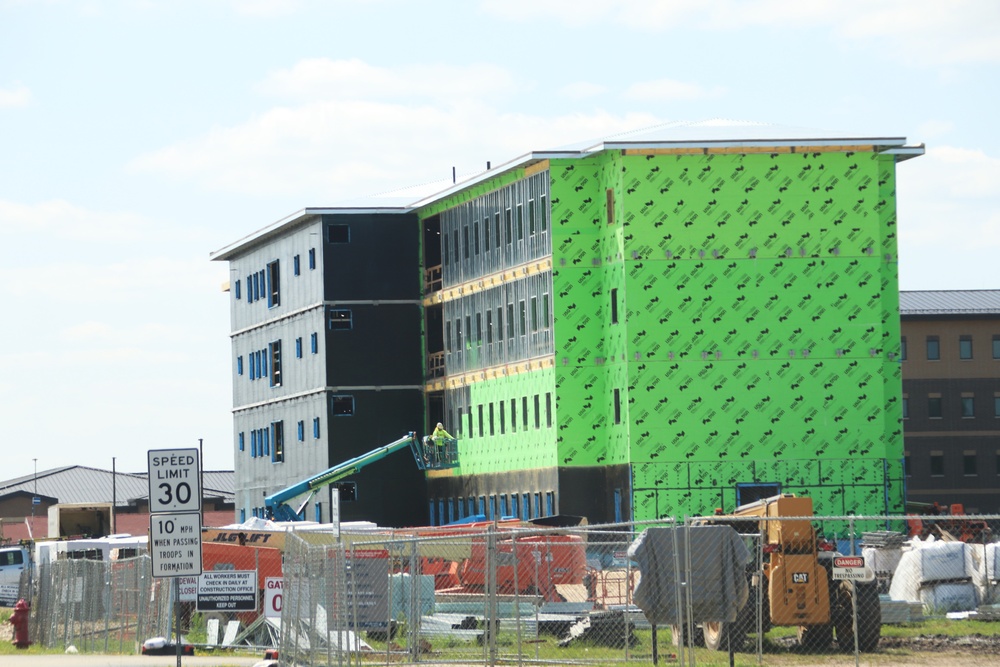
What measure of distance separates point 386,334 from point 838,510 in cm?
2180

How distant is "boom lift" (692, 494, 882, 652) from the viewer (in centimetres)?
3125

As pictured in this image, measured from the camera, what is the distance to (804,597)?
31500 millimetres

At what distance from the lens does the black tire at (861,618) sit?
3098 cm

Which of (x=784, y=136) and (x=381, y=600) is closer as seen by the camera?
(x=381, y=600)

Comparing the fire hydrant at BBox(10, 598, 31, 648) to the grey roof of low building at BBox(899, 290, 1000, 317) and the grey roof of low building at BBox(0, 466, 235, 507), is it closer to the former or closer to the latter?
the grey roof of low building at BBox(899, 290, 1000, 317)

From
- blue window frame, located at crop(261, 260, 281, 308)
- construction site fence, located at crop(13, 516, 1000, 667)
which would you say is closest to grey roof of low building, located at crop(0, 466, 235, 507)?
blue window frame, located at crop(261, 260, 281, 308)

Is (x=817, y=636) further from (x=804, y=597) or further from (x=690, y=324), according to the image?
(x=690, y=324)

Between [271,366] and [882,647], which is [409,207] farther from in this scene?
[882,647]

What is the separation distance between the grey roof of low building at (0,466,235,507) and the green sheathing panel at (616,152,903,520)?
82149 millimetres

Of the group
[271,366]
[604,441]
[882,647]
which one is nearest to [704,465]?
[604,441]

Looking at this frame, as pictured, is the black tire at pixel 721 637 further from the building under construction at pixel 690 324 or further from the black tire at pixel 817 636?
the building under construction at pixel 690 324

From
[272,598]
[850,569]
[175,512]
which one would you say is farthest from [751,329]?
[175,512]

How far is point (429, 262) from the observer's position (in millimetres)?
81188

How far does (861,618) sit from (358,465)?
45.9 metres
